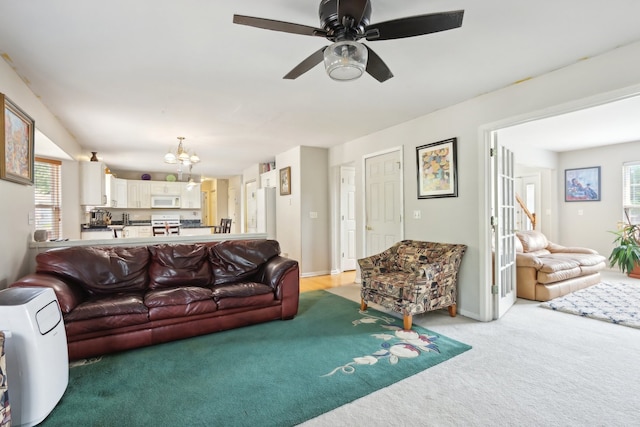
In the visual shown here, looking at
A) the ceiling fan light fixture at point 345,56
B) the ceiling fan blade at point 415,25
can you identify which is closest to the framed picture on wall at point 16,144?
the ceiling fan light fixture at point 345,56

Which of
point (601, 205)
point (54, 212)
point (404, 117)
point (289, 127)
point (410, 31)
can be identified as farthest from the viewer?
point (601, 205)

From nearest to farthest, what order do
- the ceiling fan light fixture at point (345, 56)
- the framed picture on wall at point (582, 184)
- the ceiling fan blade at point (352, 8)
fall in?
the ceiling fan blade at point (352, 8), the ceiling fan light fixture at point (345, 56), the framed picture on wall at point (582, 184)

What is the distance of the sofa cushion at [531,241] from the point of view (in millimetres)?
4934

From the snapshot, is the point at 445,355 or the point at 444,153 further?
the point at 444,153

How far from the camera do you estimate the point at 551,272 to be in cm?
404

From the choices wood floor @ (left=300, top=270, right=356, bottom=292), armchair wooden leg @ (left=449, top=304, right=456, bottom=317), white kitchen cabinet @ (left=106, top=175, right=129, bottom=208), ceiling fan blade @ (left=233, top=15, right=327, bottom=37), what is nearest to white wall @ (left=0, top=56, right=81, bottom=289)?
ceiling fan blade @ (left=233, top=15, right=327, bottom=37)

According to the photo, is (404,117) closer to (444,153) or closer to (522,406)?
(444,153)

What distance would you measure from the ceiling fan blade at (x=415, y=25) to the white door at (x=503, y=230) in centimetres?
213

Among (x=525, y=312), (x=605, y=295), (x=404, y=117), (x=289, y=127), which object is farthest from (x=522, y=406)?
(x=289, y=127)

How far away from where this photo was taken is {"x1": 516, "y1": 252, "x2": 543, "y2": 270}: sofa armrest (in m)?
4.07

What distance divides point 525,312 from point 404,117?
277cm

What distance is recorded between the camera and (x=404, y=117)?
13.3 ft

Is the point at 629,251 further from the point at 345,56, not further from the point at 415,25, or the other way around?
the point at 345,56

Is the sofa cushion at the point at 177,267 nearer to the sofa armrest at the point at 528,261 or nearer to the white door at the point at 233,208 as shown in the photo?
the sofa armrest at the point at 528,261
